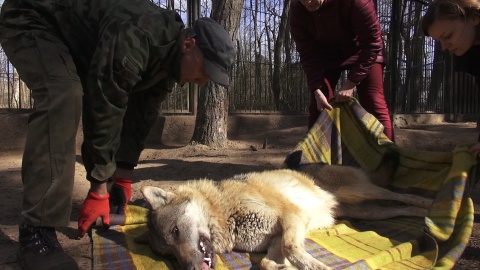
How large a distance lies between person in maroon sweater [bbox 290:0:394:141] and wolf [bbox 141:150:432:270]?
3.10 ft

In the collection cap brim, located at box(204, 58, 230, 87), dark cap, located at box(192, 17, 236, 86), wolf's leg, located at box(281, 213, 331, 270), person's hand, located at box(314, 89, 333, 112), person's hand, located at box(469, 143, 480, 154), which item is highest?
dark cap, located at box(192, 17, 236, 86)

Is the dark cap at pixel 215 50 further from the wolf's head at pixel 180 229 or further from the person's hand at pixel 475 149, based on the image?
the person's hand at pixel 475 149

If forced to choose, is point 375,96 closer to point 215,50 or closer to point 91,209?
point 215,50

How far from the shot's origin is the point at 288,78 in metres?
9.56

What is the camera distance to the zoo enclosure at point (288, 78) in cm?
782

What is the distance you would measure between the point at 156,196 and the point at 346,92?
2075mm

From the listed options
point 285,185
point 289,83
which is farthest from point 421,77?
point 285,185

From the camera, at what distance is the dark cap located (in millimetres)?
2592

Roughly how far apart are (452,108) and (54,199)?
33.5ft

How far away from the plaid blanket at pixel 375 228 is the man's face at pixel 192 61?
1.19m

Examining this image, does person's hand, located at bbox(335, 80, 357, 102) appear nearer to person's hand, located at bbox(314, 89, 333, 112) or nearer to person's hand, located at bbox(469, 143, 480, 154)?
person's hand, located at bbox(314, 89, 333, 112)

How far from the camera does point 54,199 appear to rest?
7.43 feet

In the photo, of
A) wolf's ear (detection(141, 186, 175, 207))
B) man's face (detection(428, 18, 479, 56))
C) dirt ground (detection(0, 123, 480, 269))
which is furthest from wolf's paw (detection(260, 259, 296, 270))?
man's face (detection(428, 18, 479, 56))

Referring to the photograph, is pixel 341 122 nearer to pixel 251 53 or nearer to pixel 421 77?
pixel 251 53
